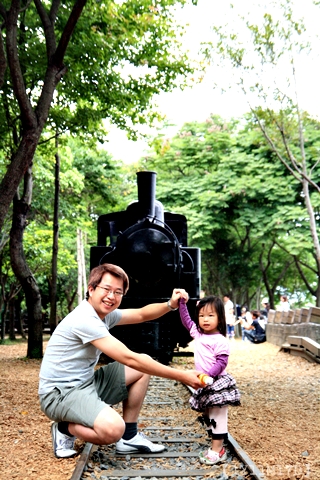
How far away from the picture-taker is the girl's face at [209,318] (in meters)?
4.62

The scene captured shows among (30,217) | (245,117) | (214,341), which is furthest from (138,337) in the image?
(245,117)

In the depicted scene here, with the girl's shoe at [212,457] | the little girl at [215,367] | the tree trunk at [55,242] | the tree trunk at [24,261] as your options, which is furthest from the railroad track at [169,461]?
the tree trunk at [55,242]

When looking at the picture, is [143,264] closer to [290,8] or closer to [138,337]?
[138,337]

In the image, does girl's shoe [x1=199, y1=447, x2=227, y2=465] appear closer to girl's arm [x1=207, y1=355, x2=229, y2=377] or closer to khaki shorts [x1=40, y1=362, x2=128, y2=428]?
girl's arm [x1=207, y1=355, x2=229, y2=377]

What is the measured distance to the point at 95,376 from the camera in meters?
4.97

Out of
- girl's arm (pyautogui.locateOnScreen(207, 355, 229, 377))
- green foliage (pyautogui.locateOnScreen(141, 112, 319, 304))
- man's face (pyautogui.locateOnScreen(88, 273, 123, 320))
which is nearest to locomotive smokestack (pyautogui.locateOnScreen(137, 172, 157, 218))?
man's face (pyautogui.locateOnScreen(88, 273, 123, 320))

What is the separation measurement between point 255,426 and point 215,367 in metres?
→ 2.02

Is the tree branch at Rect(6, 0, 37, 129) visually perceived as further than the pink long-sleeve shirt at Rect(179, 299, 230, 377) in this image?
Yes

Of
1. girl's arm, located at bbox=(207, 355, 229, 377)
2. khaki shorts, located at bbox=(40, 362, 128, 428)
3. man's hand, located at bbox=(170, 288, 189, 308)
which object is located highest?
man's hand, located at bbox=(170, 288, 189, 308)

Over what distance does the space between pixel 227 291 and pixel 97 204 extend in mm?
10964

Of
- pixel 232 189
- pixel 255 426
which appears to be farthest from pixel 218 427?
pixel 232 189

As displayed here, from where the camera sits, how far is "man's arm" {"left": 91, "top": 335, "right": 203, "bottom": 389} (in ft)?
13.0

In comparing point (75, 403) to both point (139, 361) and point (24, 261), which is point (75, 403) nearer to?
point (139, 361)

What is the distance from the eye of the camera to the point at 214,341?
15.2 ft
